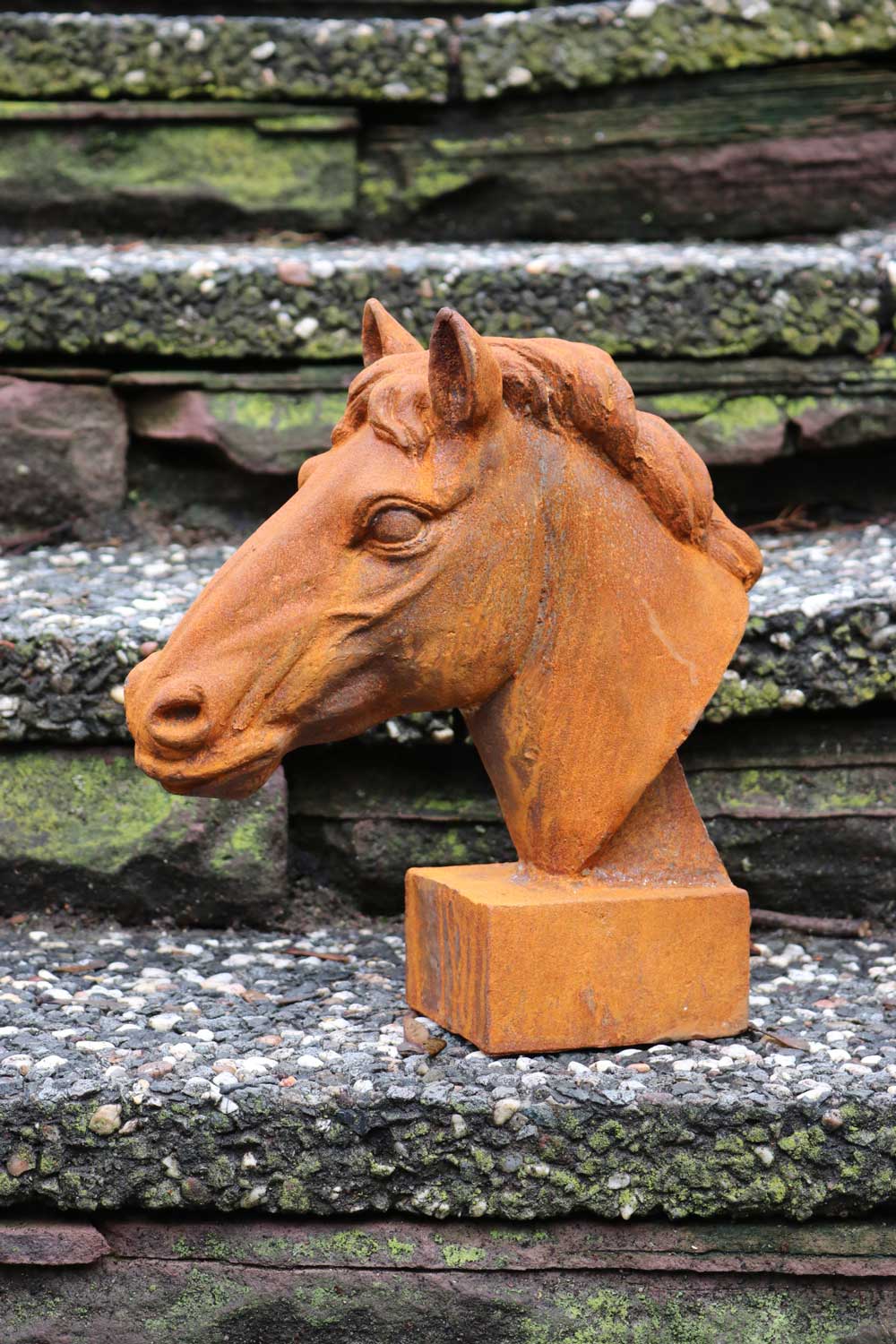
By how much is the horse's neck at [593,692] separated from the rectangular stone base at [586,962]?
0.07 metres

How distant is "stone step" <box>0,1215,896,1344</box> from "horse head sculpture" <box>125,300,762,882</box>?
1.34 feet

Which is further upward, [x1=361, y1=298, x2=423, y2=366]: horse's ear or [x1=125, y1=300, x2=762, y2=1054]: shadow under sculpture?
[x1=361, y1=298, x2=423, y2=366]: horse's ear

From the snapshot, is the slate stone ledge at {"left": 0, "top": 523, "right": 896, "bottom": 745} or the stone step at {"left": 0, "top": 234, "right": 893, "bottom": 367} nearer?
the slate stone ledge at {"left": 0, "top": 523, "right": 896, "bottom": 745}

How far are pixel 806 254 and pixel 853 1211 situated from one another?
1.82 metres

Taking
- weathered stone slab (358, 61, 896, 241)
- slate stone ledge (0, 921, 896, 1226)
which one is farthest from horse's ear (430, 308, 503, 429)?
weathered stone slab (358, 61, 896, 241)

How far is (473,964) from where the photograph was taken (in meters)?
1.86

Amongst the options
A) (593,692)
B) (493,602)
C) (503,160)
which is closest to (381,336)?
(493,602)

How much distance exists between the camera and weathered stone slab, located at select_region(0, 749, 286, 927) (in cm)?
243

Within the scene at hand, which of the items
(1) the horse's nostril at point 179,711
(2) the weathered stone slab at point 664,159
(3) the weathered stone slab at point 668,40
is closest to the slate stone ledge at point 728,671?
(1) the horse's nostril at point 179,711

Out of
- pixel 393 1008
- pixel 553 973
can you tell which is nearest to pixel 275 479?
pixel 393 1008

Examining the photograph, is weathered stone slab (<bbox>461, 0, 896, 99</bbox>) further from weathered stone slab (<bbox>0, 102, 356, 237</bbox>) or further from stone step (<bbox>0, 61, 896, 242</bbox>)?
weathered stone slab (<bbox>0, 102, 356, 237</bbox>)

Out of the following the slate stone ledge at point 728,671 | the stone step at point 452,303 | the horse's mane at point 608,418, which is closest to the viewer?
the horse's mane at point 608,418

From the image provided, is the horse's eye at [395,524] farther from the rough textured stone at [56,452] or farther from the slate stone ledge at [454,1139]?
the rough textured stone at [56,452]

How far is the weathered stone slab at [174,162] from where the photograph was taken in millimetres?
3344
